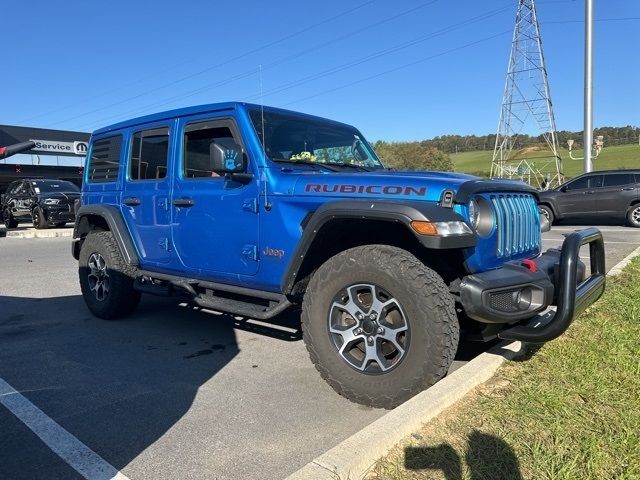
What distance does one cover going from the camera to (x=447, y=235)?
2.91m

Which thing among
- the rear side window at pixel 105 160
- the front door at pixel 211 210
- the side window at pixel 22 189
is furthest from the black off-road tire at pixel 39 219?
the front door at pixel 211 210

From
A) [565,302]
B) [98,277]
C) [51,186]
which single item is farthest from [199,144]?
[51,186]

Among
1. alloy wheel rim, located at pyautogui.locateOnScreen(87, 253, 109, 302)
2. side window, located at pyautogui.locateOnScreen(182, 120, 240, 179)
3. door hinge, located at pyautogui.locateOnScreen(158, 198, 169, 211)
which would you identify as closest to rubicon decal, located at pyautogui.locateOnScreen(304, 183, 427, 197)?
side window, located at pyautogui.locateOnScreen(182, 120, 240, 179)

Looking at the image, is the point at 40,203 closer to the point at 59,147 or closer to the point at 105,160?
the point at 105,160

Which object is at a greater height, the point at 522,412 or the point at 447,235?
the point at 447,235

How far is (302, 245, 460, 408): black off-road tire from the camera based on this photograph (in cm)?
297

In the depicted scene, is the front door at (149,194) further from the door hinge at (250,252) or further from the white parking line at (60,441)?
the white parking line at (60,441)

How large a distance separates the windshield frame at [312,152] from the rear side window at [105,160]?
2.00 meters

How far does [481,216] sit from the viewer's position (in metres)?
3.33

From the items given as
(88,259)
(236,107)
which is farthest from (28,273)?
(236,107)

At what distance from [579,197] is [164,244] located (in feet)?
45.3

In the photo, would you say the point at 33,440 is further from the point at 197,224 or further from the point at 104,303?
the point at 104,303

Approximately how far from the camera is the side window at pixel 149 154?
4816 mm

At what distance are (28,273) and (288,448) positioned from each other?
7832 mm
